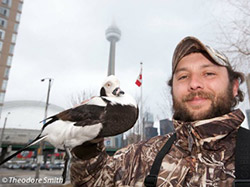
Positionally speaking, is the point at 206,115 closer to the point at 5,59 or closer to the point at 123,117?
the point at 123,117

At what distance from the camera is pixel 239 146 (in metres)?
1.50

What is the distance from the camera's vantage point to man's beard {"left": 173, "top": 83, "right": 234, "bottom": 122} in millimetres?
1874

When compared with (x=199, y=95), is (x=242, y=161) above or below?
below

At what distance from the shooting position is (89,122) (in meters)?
2.01

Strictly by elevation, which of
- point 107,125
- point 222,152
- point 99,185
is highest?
point 107,125

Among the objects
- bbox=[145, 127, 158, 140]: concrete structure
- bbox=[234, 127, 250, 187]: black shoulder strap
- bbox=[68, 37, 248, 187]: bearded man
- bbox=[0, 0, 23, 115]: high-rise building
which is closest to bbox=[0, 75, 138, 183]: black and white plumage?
bbox=[68, 37, 248, 187]: bearded man

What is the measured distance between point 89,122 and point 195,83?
129cm

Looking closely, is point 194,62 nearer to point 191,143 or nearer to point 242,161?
point 191,143

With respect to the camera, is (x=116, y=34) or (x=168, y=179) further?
(x=116, y=34)

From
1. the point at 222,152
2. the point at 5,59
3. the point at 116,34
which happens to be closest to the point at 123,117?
the point at 222,152

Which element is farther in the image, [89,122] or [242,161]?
[89,122]

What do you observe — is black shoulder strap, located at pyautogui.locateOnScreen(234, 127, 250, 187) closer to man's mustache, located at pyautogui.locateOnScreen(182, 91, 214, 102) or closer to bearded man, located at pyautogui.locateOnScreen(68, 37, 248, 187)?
bearded man, located at pyautogui.locateOnScreen(68, 37, 248, 187)

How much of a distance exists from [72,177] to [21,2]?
7112 centimetres

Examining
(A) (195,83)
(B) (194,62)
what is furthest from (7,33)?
(A) (195,83)
